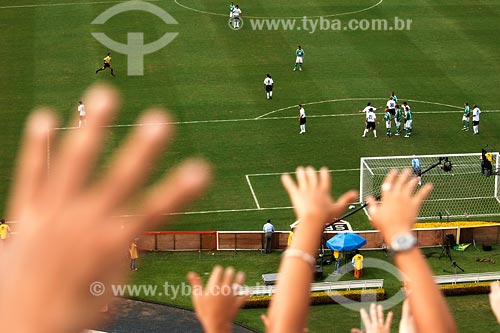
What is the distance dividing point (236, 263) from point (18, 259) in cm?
3052

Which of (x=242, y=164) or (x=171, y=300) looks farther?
(x=242, y=164)

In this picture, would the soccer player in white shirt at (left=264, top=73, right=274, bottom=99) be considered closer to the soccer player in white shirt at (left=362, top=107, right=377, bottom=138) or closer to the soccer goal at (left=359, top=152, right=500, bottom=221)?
the soccer player in white shirt at (left=362, top=107, right=377, bottom=138)

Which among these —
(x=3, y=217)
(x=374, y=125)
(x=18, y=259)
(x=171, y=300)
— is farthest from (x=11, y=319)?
(x=374, y=125)

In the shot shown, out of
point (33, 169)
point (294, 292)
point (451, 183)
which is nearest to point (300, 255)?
point (294, 292)

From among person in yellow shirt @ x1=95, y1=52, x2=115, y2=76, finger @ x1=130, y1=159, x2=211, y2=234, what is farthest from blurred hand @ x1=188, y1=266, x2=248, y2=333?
person in yellow shirt @ x1=95, y1=52, x2=115, y2=76

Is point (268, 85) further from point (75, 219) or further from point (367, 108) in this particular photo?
point (75, 219)

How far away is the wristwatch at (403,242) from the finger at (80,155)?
1.85 m

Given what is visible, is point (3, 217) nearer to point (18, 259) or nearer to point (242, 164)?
point (242, 164)

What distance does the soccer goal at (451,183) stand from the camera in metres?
35.6

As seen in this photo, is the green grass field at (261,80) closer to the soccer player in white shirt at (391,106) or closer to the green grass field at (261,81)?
the green grass field at (261,81)

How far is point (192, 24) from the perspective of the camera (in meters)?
57.3

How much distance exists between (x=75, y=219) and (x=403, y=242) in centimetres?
196

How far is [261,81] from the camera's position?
161ft

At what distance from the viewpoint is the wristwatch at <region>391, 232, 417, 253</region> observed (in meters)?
3.97
